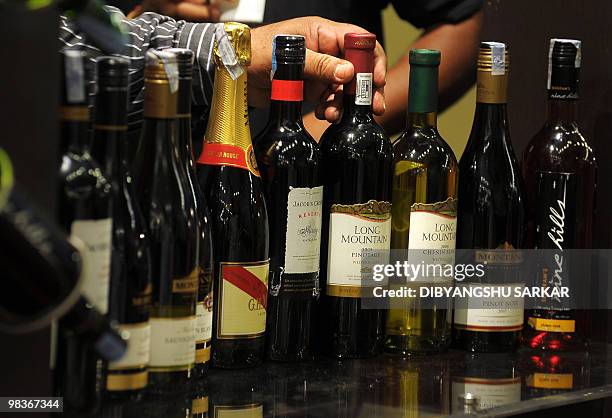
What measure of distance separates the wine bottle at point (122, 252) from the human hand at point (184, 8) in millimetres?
732

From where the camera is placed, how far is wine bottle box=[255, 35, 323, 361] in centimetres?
132

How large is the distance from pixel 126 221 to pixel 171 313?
0.10 metres

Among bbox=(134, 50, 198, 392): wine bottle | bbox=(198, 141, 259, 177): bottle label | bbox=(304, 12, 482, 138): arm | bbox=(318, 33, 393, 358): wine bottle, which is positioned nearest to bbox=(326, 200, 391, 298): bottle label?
bbox=(318, 33, 393, 358): wine bottle

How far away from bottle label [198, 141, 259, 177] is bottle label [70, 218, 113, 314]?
36cm

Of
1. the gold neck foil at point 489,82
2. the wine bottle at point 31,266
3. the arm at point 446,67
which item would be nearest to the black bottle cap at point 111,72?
the wine bottle at point 31,266

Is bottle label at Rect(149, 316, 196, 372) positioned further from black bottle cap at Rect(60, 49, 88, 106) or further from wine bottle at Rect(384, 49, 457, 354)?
wine bottle at Rect(384, 49, 457, 354)

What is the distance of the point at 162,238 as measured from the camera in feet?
3.78

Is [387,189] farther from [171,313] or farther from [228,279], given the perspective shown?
[171,313]

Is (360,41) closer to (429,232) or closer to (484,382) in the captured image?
(429,232)

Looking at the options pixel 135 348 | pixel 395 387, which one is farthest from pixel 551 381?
pixel 135 348

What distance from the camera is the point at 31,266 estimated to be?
30.1 inches

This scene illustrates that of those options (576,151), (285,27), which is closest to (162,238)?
(285,27)

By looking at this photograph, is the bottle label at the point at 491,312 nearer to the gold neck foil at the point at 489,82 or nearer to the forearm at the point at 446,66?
the gold neck foil at the point at 489,82

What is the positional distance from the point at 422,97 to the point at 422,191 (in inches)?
4.7
